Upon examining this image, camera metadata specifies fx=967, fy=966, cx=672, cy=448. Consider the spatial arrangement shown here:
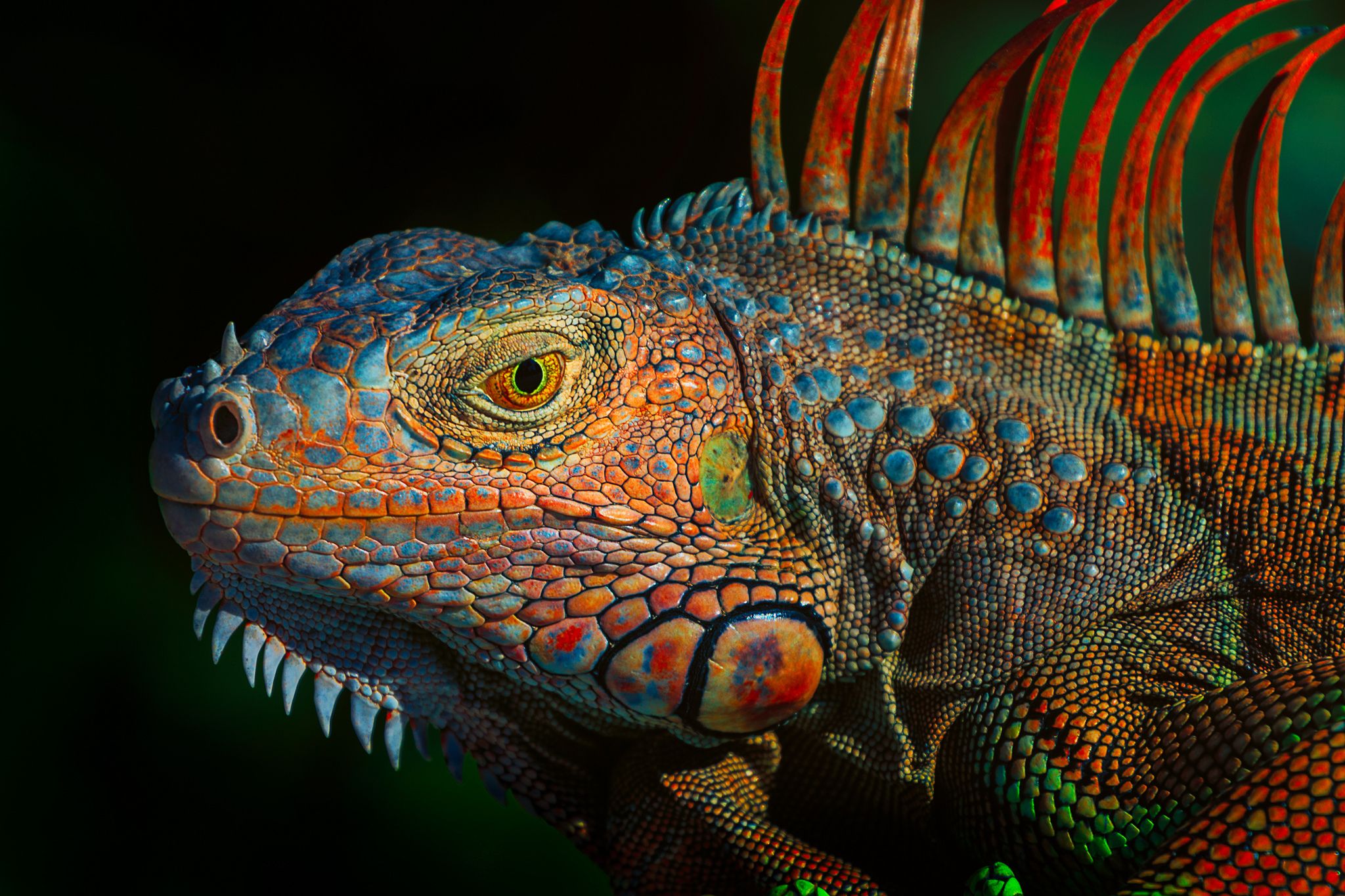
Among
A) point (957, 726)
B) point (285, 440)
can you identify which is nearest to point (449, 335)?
point (285, 440)

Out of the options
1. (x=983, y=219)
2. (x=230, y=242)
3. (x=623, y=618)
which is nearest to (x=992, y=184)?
(x=983, y=219)

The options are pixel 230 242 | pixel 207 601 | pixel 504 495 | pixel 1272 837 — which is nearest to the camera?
pixel 1272 837

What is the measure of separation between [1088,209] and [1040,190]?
72mm

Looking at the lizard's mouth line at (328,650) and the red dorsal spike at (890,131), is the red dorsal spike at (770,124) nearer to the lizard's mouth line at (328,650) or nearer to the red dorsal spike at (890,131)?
the red dorsal spike at (890,131)

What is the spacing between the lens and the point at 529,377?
1119 mm

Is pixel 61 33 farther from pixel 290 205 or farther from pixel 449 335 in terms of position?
pixel 449 335

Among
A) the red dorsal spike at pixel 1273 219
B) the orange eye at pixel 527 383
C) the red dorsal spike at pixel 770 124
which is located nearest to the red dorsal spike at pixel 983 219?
the red dorsal spike at pixel 770 124

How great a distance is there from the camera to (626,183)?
8.91 feet

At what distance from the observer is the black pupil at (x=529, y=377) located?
3.67ft

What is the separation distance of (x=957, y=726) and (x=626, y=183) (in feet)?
6.27

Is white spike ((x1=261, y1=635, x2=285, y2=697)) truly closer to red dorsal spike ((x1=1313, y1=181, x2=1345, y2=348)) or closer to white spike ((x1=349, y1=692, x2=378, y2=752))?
white spike ((x1=349, y1=692, x2=378, y2=752))

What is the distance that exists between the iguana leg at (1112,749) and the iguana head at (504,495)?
243mm

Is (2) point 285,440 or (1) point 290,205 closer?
(2) point 285,440

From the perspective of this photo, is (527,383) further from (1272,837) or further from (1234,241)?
(1234,241)
